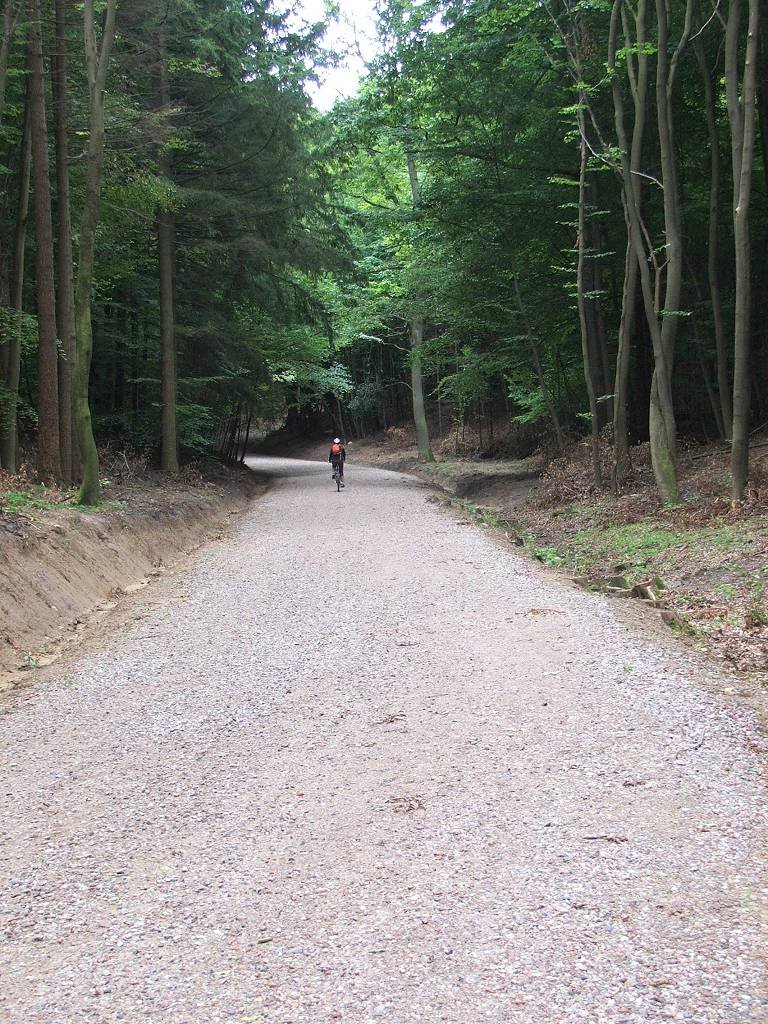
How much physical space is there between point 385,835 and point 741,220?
9.11 meters

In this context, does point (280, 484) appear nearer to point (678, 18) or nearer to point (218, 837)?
point (678, 18)

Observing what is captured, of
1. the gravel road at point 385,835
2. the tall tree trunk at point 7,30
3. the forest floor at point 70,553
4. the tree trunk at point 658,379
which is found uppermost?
the tall tree trunk at point 7,30

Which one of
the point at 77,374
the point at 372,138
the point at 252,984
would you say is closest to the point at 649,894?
the point at 252,984

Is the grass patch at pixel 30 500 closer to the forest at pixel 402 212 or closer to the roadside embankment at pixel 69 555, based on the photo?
the roadside embankment at pixel 69 555

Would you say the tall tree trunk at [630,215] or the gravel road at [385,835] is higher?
the tall tree trunk at [630,215]

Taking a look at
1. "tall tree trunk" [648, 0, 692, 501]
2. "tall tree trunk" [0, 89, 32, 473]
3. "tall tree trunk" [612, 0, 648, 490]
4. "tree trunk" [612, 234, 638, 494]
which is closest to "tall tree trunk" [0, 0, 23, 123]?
"tall tree trunk" [0, 89, 32, 473]

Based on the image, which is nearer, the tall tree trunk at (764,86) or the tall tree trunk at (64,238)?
the tall tree trunk at (64,238)

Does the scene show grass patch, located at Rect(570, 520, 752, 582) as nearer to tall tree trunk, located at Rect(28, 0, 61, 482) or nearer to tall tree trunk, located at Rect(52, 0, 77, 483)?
tall tree trunk, located at Rect(28, 0, 61, 482)

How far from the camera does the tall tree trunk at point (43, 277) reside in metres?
11.7

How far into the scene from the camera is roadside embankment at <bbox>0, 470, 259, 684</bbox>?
6810mm

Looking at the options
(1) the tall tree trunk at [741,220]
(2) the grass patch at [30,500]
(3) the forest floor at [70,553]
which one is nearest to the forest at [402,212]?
(1) the tall tree trunk at [741,220]

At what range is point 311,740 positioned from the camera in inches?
174

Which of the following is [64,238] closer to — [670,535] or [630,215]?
[630,215]

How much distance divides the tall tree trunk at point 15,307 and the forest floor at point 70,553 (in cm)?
109
